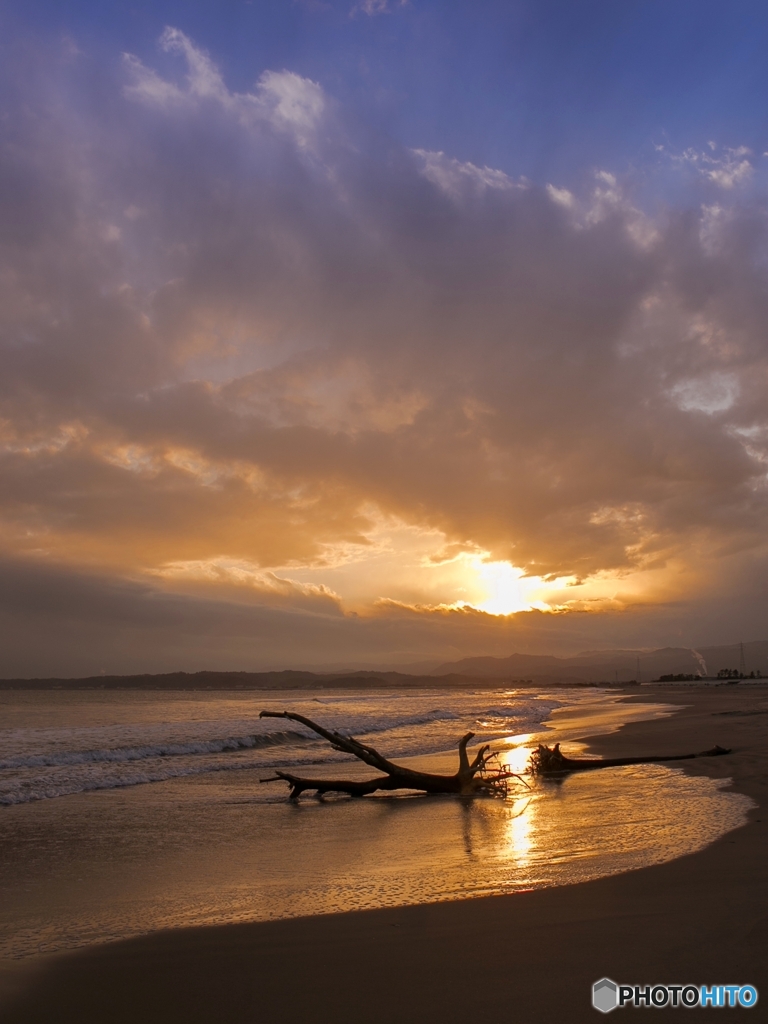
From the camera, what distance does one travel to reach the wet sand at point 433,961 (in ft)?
13.3

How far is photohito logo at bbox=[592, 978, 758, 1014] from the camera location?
3854mm

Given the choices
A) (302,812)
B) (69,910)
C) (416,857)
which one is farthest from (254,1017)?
(302,812)

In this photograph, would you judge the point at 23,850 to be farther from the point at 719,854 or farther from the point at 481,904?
the point at 719,854

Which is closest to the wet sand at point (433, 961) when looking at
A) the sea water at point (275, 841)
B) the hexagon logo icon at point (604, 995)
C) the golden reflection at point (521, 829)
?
the hexagon logo icon at point (604, 995)

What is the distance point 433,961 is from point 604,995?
116 centimetres

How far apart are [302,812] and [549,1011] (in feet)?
28.2

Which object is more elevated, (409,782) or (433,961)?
(433,961)

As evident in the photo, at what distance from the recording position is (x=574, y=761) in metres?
15.5

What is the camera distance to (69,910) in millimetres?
6332

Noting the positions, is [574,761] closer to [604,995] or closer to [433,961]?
[433,961]

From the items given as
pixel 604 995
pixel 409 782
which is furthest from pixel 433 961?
pixel 409 782

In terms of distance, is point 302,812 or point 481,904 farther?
point 302,812

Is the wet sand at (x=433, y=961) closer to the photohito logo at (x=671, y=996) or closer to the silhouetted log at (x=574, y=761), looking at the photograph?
the photohito logo at (x=671, y=996)

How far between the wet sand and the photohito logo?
72 mm
